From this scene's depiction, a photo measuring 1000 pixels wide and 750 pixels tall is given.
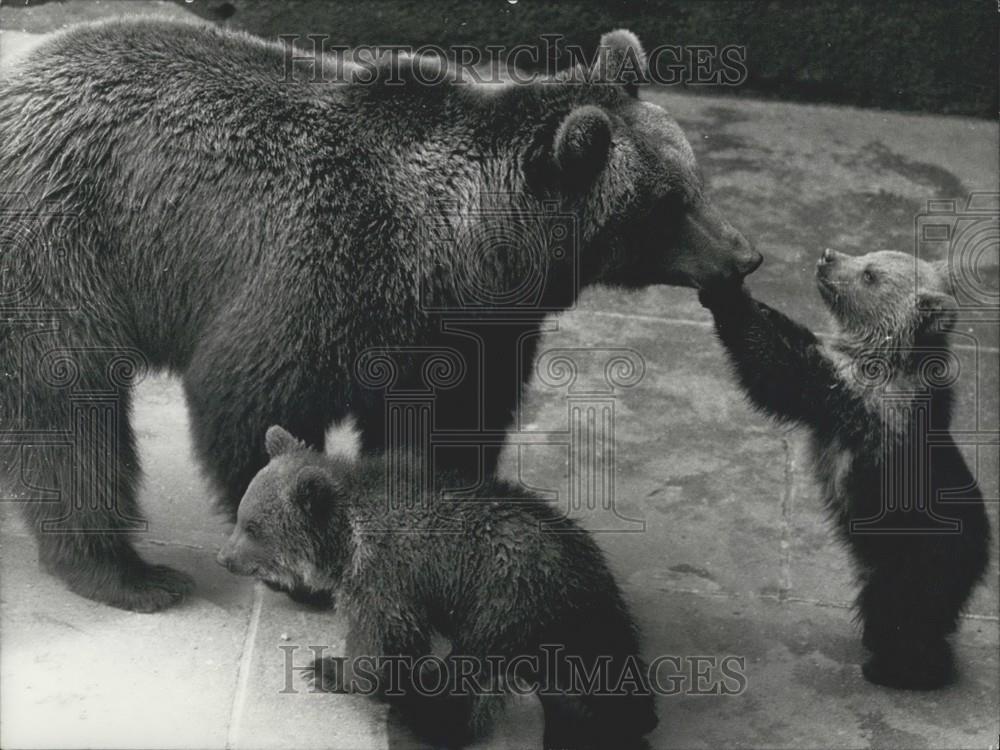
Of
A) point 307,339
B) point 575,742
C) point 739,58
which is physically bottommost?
point 575,742

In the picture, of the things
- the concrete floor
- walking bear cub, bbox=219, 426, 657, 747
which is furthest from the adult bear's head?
the concrete floor

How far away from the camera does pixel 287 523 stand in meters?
5.68

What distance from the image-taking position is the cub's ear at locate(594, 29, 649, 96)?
628 centimetres

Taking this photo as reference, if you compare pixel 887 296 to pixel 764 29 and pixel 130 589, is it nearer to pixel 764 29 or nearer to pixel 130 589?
pixel 130 589

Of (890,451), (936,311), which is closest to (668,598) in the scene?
(890,451)

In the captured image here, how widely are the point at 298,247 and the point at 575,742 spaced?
2.21m

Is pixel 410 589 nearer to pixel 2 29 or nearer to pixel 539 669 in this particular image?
pixel 539 669

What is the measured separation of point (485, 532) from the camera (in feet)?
18.2

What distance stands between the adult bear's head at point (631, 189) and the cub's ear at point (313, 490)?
60.0 inches

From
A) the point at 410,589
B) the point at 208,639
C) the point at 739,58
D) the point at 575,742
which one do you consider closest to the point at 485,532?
the point at 410,589

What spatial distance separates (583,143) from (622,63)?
622mm

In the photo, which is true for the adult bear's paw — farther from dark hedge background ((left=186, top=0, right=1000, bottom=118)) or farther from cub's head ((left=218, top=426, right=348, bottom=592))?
dark hedge background ((left=186, top=0, right=1000, bottom=118))

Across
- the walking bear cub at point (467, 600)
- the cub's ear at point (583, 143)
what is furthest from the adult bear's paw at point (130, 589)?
the cub's ear at point (583, 143)

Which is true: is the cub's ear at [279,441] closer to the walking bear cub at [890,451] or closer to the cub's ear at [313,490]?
the cub's ear at [313,490]
